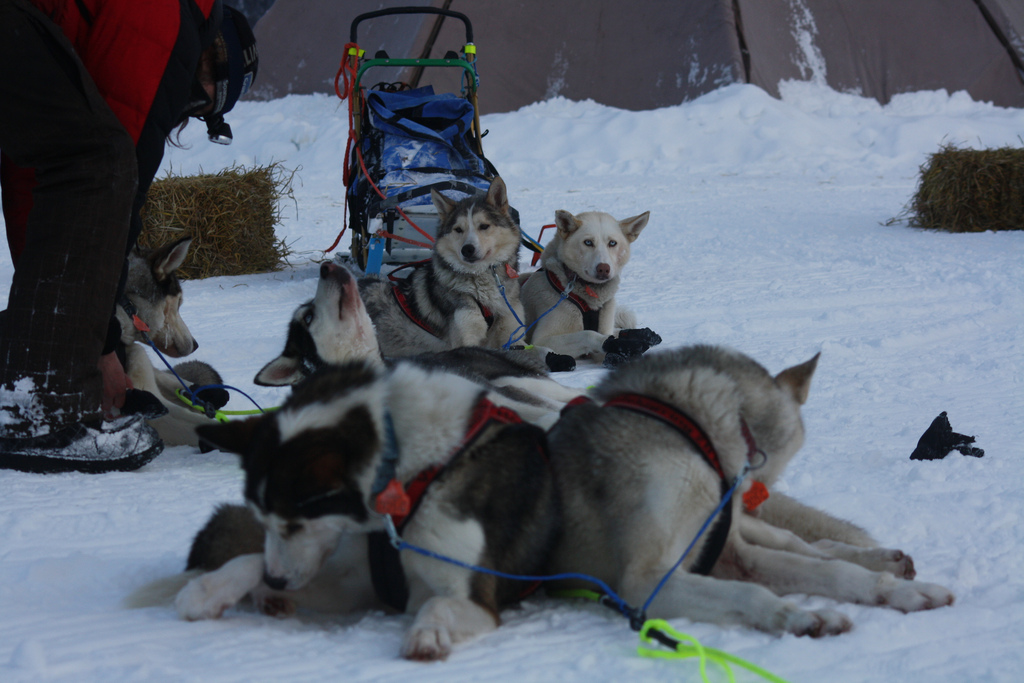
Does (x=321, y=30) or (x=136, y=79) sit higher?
(x=321, y=30)

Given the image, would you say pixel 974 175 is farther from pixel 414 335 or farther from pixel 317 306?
pixel 317 306

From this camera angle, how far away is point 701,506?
1655 mm

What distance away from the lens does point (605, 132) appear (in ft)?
37.3

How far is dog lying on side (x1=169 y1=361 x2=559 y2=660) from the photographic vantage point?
4.97 feet

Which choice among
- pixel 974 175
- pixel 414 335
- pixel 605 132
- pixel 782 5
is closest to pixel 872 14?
pixel 782 5

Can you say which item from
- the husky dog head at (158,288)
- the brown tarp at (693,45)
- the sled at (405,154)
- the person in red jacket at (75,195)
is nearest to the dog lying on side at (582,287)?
the sled at (405,154)

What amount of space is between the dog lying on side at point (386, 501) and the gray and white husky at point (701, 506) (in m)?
0.11

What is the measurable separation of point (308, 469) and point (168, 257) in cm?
215

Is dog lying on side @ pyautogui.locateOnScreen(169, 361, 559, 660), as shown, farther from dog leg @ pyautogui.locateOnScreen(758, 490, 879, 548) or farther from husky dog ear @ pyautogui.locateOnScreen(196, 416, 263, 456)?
dog leg @ pyautogui.locateOnScreen(758, 490, 879, 548)

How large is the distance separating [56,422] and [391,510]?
1466 millimetres

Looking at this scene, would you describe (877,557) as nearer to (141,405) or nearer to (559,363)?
(141,405)

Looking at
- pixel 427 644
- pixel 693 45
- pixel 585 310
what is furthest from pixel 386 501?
pixel 693 45

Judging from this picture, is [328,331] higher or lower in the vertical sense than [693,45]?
lower

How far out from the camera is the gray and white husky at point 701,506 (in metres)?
1.57
